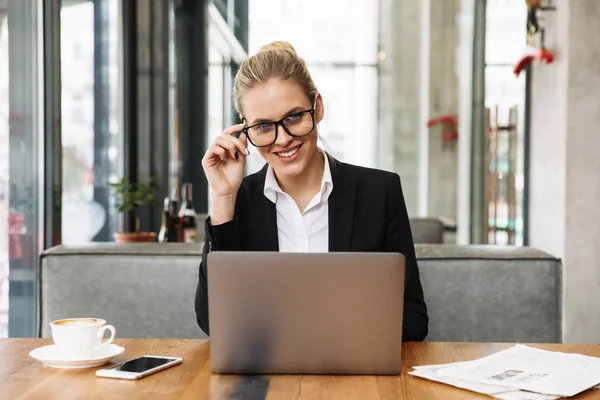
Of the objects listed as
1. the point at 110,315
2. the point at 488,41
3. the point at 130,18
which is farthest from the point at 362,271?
the point at 488,41

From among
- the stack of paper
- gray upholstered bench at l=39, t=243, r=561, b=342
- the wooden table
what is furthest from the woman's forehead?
the stack of paper

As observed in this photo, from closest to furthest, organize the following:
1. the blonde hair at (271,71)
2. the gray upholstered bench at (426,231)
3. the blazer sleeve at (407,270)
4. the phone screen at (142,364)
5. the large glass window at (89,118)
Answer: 1. the phone screen at (142,364)
2. the blazer sleeve at (407,270)
3. the blonde hair at (271,71)
4. the large glass window at (89,118)
5. the gray upholstered bench at (426,231)

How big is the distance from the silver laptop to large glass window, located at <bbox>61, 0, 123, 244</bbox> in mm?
2192

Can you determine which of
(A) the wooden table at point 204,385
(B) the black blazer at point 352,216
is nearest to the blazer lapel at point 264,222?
(B) the black blazer at point 352,216

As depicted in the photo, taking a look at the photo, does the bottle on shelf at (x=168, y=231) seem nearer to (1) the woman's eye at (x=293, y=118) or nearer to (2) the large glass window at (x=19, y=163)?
(2) the large glass window at (x=19, y=163)

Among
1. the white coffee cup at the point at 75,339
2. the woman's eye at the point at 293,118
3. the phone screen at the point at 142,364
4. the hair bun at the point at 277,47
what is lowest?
the phone screen at the point at 142,364

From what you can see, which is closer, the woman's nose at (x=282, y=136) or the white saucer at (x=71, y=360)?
the white saucer at (x=71, y=360)

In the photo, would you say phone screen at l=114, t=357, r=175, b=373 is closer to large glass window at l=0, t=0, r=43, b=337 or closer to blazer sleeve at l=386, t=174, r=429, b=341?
blazer sleeve at l=386, t=174, r=429, b=341

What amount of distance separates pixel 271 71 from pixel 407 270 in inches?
22.8

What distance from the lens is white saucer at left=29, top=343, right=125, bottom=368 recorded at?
125cm

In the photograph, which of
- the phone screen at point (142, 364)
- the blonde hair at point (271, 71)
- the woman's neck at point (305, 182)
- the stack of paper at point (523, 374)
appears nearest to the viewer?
the stack of paper at point (523, 374)

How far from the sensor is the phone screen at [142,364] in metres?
1.23

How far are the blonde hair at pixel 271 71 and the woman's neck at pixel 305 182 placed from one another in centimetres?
19

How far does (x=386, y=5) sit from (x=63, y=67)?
4300 millimetres
